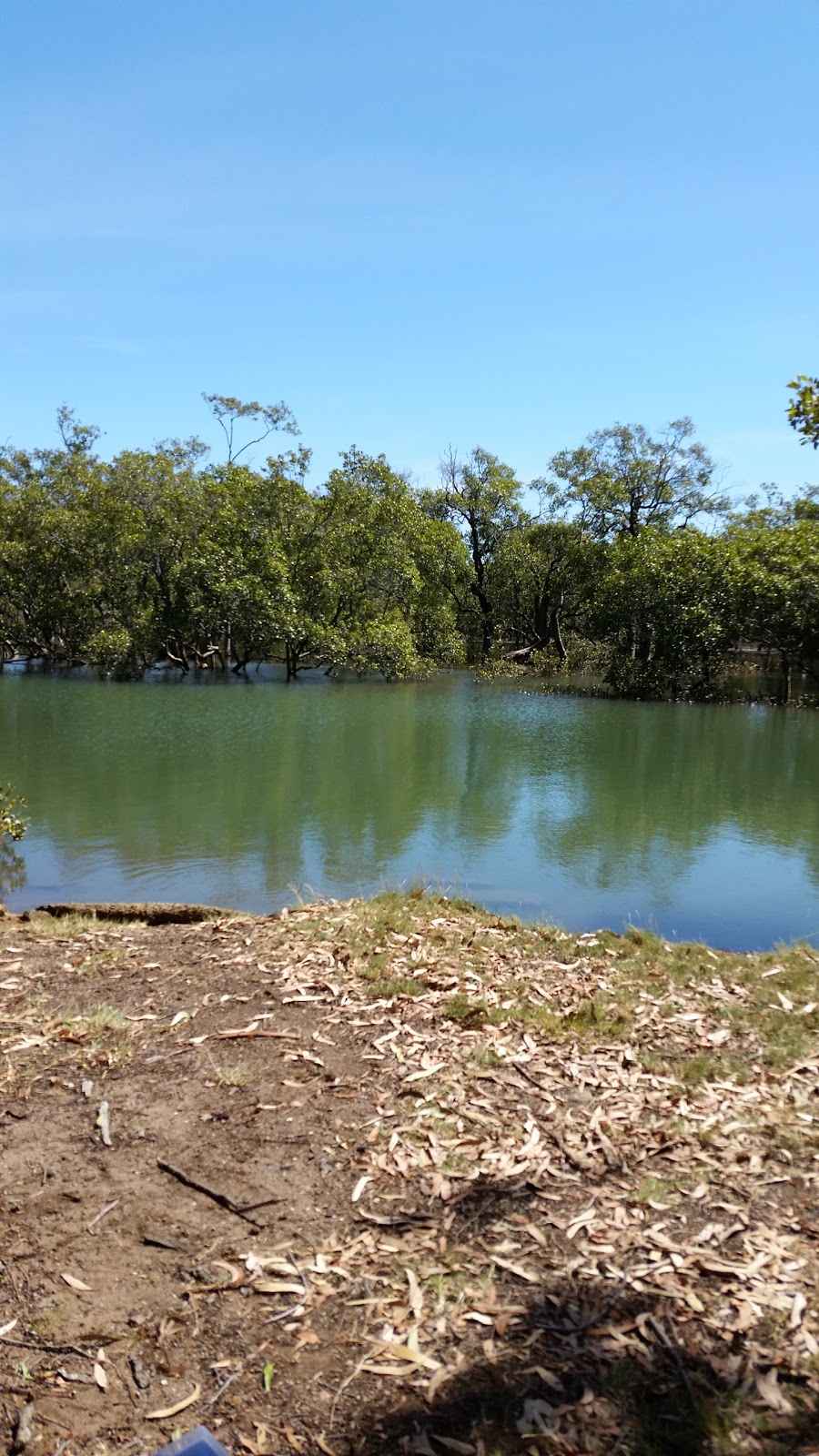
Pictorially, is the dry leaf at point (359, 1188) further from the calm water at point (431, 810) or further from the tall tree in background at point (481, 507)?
the tall tree in background at point (481, 507)

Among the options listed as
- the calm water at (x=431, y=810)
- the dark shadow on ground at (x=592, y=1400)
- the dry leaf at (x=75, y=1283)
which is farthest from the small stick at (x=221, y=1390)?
the calm water at (x=431, y=810)

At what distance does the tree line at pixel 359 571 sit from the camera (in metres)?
29.2

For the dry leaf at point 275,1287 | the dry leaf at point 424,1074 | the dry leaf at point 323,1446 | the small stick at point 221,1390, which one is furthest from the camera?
the dry leaf at point 424,1074

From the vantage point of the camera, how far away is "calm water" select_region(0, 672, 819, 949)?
31.0 ft

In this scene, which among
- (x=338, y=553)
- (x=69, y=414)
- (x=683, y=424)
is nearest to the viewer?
(x=338, y=553)

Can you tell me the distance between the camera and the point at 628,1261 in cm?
314

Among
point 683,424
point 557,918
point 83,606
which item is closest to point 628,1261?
point 557,918

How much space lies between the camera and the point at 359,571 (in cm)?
3578

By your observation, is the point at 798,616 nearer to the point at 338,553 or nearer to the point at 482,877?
the point at 338,553

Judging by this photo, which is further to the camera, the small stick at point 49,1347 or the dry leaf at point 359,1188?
the dry leaf at point 359,1188

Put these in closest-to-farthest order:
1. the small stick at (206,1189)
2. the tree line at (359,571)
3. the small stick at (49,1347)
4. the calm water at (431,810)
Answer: the small stick at (49,1347) < the small stick at (206,1189) < the calm water at (431,810) < the tree line at (359,571)

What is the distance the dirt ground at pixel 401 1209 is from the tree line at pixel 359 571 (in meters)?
25.5

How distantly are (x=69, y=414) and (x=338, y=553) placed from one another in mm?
29825

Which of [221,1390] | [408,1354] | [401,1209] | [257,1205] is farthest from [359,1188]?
[221,1390]
